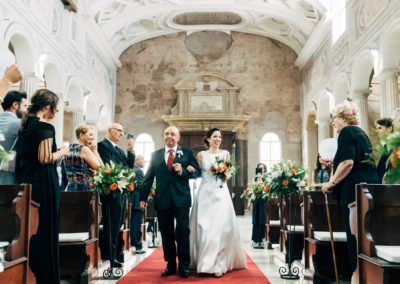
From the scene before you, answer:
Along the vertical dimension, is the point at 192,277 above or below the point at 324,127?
below

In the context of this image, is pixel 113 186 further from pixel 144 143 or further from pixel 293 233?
pixel 144 143

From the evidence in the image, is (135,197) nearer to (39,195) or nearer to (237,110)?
(39,195)

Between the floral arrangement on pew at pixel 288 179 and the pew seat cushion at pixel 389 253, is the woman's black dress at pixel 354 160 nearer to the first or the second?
the pew seat cushion at pixel 389 253

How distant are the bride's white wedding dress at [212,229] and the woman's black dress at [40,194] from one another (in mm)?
2419

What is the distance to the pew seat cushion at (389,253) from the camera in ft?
9.93

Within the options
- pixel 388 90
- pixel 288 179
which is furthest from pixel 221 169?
pixel 388 90

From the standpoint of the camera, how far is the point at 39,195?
3.81 m

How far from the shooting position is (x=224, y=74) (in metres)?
19.5

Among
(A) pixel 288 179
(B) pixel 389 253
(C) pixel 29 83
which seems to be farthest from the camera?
(C) pixel 29 83

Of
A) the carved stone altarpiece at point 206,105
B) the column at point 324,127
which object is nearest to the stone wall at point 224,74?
the carved stone altarpiece at point 206,105

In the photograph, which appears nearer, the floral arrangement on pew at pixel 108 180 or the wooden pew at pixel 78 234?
the wooden pew at pixel 78 234

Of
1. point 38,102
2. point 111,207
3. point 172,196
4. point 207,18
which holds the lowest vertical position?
point 111,207

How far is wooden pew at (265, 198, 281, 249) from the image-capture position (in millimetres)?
9125

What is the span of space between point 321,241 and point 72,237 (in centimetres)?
267
